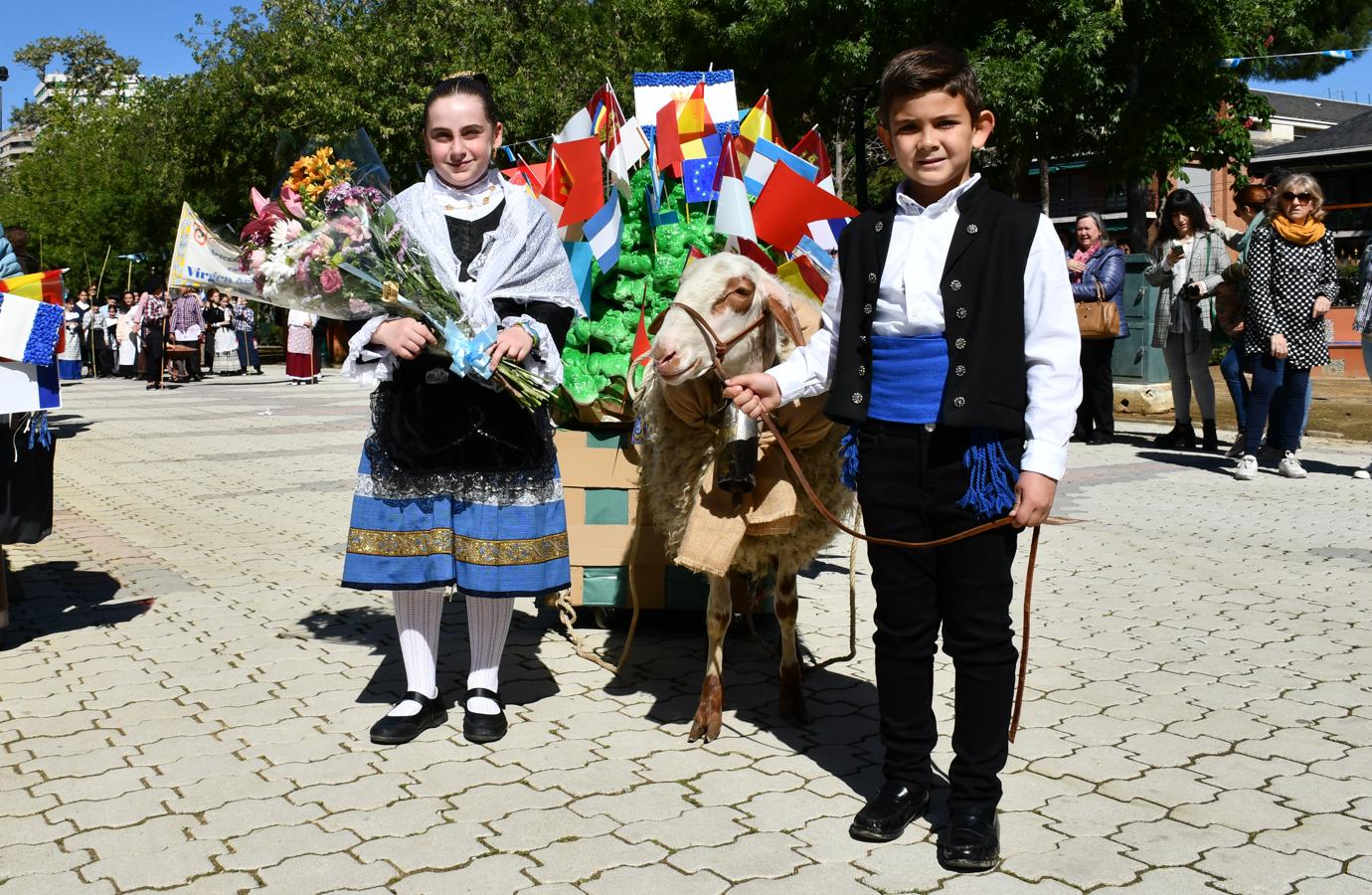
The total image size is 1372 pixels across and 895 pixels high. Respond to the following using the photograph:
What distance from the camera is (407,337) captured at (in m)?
3.98

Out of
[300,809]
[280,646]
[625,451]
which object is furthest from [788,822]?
[280,646]

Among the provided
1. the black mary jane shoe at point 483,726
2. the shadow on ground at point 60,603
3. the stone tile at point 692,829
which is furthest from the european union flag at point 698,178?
the shadow on ground at point 60,603

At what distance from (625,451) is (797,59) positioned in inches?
751

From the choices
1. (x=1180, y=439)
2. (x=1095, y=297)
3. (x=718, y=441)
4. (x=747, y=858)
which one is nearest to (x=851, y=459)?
(x=718, y=441)

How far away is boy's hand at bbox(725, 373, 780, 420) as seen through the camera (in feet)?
11.9

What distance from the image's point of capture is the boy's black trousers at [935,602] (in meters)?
3.38

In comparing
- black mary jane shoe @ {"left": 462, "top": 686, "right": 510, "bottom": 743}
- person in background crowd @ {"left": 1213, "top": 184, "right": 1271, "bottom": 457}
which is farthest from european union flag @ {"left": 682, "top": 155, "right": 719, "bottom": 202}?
person in background crowd @ {"left": 1213, "top": 184, "right": 1271, "bottom": 457}

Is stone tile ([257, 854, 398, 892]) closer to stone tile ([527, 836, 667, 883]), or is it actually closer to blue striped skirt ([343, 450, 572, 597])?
stone tile ([527, 836, 667, 883])

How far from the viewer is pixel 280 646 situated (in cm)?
556

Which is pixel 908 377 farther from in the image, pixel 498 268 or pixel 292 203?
pixel 292 203

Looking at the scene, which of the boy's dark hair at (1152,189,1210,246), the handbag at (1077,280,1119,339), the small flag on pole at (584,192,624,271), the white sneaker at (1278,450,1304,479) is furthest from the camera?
the handbag at (1077,280,1119,339)

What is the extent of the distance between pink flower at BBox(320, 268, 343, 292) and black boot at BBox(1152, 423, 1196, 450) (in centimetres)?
932

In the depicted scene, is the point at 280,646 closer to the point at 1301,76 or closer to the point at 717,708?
the point at 717,708

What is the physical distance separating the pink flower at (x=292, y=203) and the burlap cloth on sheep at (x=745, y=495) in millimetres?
1275
